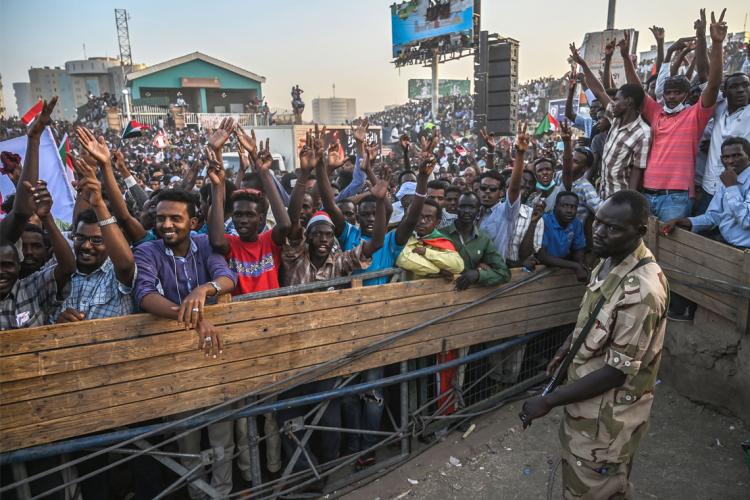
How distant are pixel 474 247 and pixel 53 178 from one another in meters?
4.53

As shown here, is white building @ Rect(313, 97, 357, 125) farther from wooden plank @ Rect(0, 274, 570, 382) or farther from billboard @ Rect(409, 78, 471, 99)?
wooden plank @ Rect(0, 274, 570, 382)

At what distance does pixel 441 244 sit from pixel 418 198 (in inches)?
17.1

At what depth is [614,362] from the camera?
89.2 inches

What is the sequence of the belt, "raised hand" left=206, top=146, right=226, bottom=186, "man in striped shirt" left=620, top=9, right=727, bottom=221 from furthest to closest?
the belt, "man in striped shirt" left=620, top=9, right=727, bottom=221, "raised hand" left=206, top=146, right=226, bottom=186

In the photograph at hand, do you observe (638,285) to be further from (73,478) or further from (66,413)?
(73,478)

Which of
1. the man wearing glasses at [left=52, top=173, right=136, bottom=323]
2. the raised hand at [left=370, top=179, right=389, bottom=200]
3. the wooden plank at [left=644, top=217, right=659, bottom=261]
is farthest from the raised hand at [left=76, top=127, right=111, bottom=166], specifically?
the wooden plank at [left=644, top=217, right=659, bottom=261]

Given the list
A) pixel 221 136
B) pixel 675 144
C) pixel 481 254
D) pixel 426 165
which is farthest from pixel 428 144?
pixel 675 144

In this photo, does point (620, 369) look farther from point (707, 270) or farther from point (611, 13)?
point (611, 13)

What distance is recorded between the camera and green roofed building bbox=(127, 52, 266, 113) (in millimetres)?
33219

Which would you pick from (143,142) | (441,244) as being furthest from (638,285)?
(143,142)

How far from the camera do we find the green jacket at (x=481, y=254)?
3.91m

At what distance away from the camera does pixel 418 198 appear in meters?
3.62

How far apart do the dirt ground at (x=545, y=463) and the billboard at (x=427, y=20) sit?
102ft

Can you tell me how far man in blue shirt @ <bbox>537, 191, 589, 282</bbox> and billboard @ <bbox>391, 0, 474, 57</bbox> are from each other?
98.8 feet
